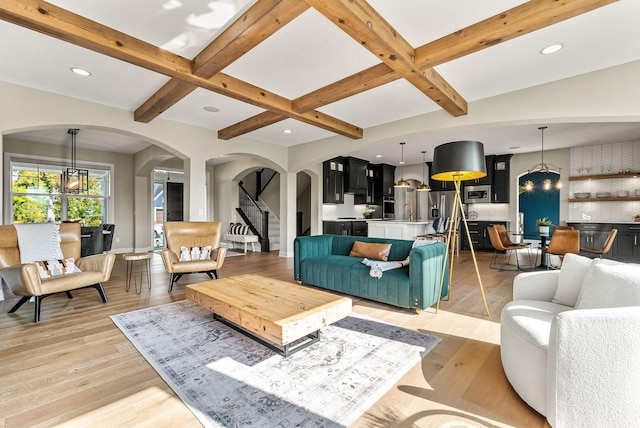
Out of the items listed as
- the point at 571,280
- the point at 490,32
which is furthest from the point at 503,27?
the point at 571,280

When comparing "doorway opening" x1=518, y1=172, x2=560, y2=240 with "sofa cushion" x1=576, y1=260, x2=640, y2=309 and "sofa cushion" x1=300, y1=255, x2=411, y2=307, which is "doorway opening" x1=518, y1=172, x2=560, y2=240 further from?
"sofa cushion" x1=576, y1=260, x2=640, y2=309

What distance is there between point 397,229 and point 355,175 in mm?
2708

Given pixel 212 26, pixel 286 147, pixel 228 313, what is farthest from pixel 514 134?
pixel 228 313

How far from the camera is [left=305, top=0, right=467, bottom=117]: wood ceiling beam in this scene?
2.09 metres

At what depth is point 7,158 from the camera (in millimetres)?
6312

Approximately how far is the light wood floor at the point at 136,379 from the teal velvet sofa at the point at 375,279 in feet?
0.63

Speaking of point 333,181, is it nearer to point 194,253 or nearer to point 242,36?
point 194,253

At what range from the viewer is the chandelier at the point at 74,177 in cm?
635

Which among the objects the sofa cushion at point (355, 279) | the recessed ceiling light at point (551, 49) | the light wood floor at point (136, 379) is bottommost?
the light wood floor at point (136, 379)

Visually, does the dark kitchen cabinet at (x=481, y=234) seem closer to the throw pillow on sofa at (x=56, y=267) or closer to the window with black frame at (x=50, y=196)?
the throw pillow on sofa at (x=56, y=267)

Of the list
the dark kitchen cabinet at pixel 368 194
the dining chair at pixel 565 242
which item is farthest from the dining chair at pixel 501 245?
the dark kitchen cabinet at pixel 368 194

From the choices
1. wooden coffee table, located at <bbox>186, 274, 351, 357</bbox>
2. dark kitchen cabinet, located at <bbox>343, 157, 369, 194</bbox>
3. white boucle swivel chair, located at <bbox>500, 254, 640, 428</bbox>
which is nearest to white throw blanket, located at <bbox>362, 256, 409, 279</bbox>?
wooden coffee table, located at <bbox>186, 274, 351, 357</bbox>

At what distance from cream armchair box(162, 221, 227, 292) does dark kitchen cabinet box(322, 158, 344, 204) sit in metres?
3.87

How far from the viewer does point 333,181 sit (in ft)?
27.4
